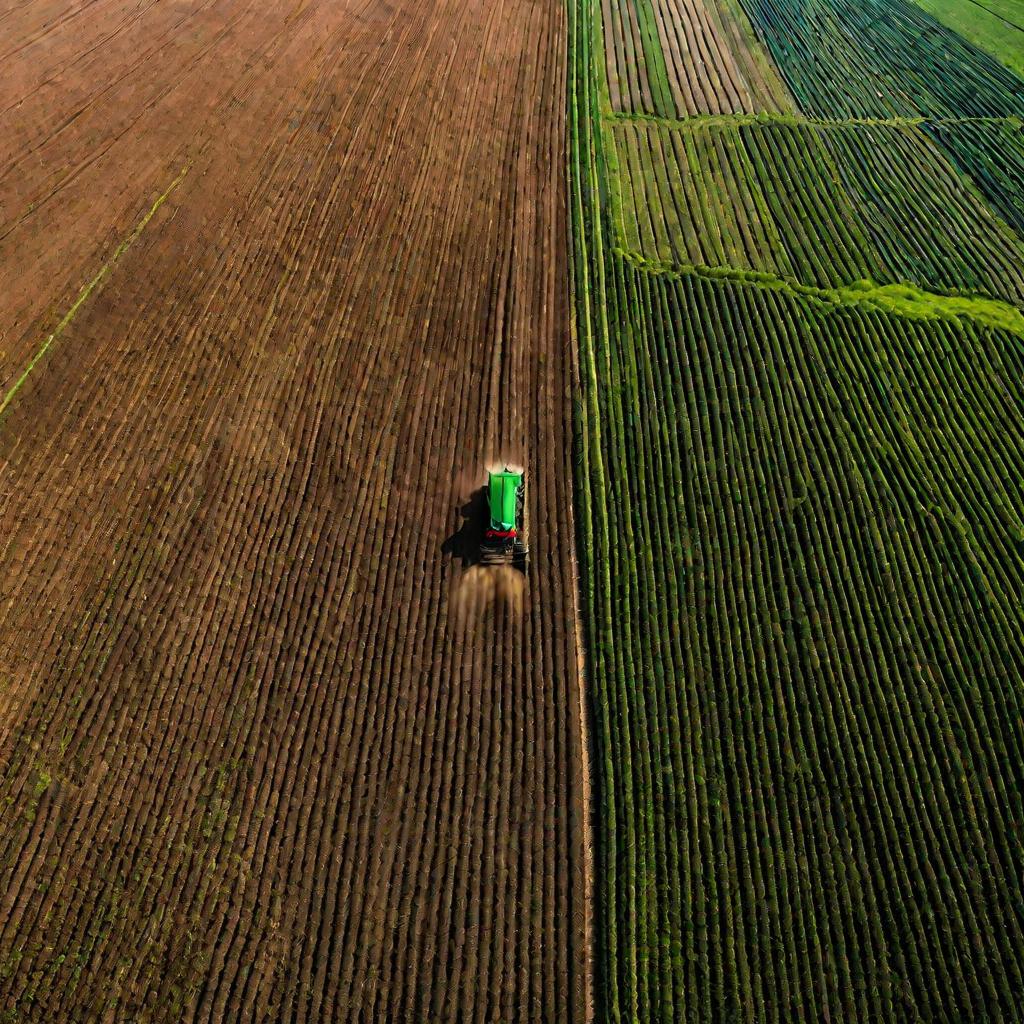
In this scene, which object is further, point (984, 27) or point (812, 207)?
point (984, 27)

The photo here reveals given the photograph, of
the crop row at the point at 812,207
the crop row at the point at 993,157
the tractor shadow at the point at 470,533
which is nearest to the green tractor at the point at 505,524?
the tractor shadow at the point at 470,533

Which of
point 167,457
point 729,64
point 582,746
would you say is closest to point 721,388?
point 582,746

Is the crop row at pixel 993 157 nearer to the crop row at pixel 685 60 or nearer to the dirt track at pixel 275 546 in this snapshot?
the crop row at pixel 685 60

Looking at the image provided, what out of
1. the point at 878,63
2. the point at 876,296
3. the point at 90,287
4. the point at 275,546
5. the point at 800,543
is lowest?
the point at 800,543

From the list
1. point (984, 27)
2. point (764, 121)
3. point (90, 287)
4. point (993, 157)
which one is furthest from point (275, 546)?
point (984, 27)

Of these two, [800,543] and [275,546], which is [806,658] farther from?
[275,546]

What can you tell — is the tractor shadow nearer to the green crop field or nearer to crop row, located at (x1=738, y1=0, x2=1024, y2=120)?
the green crop field

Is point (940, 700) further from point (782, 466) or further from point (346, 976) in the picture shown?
point (346, 976)
